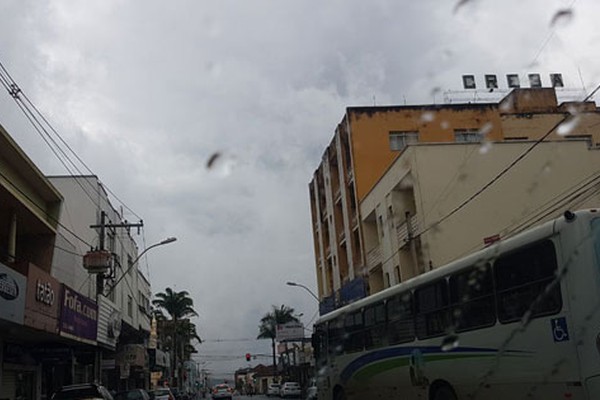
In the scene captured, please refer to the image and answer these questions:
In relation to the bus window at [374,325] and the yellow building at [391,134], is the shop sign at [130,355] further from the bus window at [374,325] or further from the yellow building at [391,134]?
the bus window at [374,325]

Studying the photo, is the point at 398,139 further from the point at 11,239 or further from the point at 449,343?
the point at 449,343

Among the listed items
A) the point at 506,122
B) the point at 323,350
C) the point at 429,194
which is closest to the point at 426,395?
the point at 323,350

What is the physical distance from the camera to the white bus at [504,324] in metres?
8.56

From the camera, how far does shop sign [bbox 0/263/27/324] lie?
1477 cm

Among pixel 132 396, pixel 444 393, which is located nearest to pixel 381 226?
pixel 132 396

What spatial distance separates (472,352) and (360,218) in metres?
27.3

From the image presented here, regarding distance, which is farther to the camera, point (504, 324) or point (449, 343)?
point (449, 343)

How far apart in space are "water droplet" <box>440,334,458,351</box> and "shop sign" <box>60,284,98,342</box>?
1233cm

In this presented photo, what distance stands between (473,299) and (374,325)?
4565mm

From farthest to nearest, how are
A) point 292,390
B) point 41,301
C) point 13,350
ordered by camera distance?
point 292,390 < point 13,350 < point 41,301

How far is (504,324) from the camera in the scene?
32.4ft

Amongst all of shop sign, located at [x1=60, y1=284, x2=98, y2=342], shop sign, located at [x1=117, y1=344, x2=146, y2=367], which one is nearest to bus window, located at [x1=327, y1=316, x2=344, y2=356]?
shop sign, located at [x1=60, y1=284, x2=98, y2=342]

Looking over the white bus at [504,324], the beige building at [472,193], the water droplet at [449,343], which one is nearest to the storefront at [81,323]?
the white bus at [504,324]

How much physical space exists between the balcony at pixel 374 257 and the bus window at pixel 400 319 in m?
20.4
